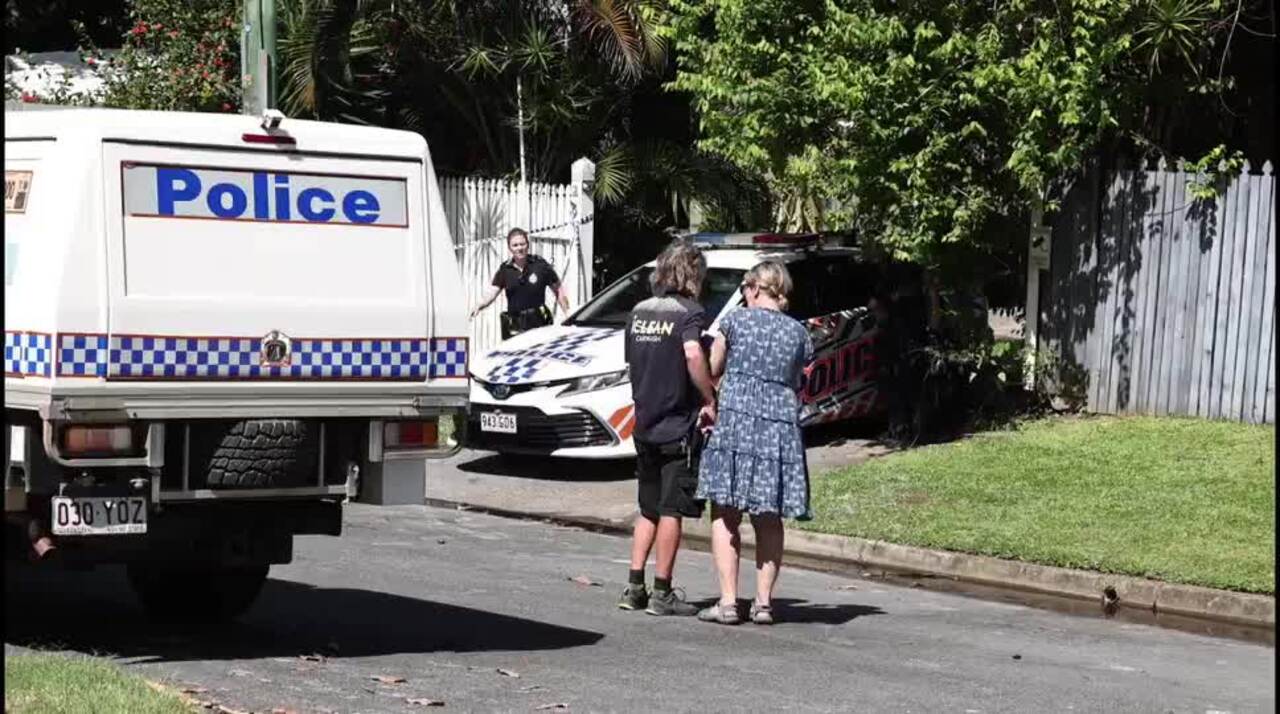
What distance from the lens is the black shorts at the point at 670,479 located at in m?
10.1

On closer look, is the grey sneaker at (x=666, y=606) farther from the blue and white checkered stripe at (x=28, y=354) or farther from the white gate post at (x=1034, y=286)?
the white gate post at (x=1034, y=286)

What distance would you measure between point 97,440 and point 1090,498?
7.46 metres

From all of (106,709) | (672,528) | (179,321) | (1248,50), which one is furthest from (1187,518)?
(106,709)

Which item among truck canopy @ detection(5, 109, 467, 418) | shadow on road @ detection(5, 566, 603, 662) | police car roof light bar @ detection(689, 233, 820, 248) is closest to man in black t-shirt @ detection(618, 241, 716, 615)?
shadow on road @ detection(5, 566, 603, 662)

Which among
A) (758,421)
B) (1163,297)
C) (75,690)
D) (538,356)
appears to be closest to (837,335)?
(538,356)

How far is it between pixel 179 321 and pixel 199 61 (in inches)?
591

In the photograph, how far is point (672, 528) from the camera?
10.2 meters

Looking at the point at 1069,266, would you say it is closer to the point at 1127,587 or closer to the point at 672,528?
the point at 1127,587

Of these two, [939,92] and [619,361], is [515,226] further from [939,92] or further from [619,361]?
[939,92]

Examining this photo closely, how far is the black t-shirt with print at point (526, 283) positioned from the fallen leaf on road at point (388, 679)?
995 centimetres

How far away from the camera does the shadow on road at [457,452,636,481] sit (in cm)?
1576

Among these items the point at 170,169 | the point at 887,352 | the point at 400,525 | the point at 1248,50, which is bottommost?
the point at 400,525

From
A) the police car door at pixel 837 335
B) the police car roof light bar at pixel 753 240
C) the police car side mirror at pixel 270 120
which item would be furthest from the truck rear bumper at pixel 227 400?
the police car roof light bar at pixel 753 240

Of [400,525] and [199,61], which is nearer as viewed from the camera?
[400,525]
